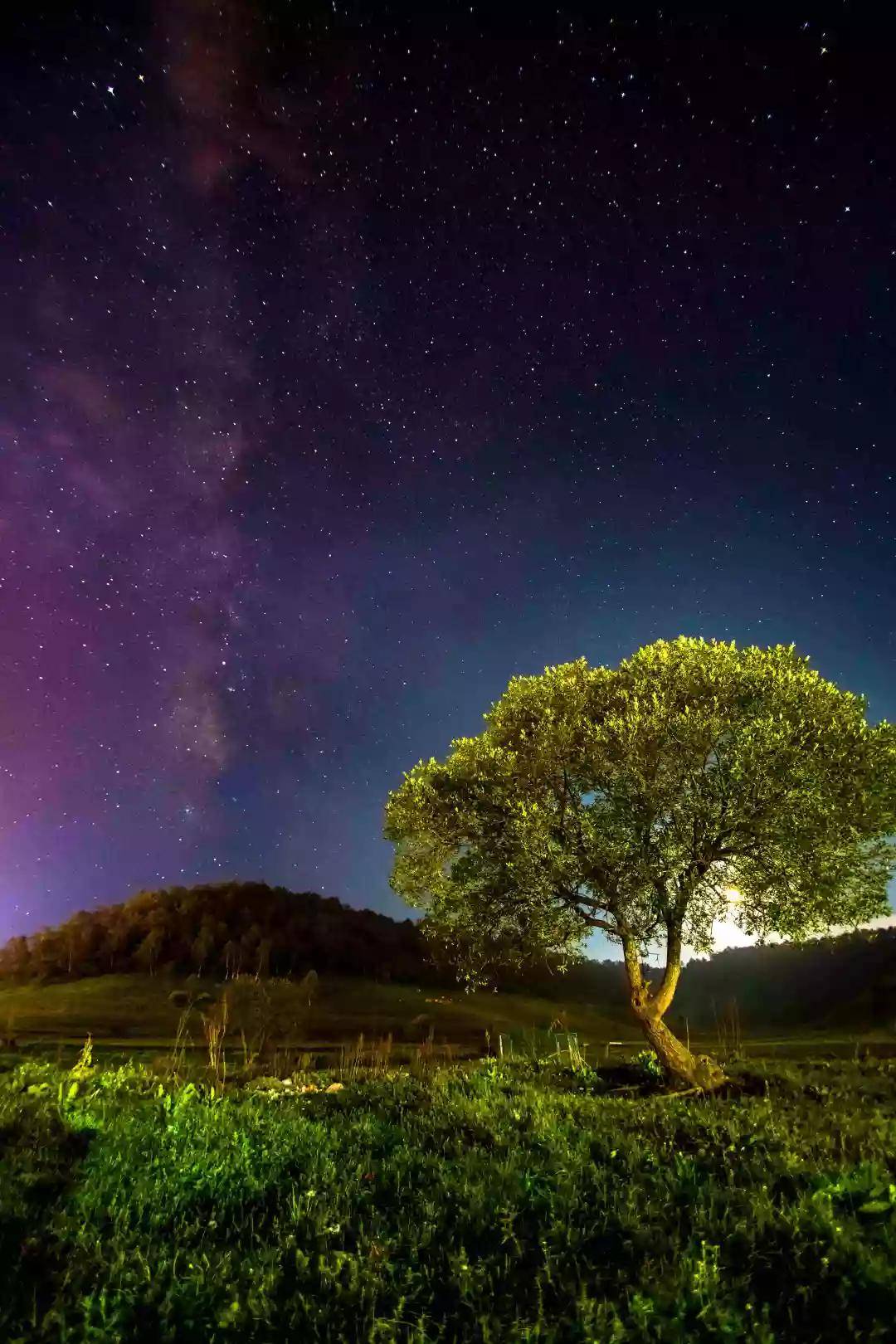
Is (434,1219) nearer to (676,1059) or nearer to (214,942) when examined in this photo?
(676,1059)

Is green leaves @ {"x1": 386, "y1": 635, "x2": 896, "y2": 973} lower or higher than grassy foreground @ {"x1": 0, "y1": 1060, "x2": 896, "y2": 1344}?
higher

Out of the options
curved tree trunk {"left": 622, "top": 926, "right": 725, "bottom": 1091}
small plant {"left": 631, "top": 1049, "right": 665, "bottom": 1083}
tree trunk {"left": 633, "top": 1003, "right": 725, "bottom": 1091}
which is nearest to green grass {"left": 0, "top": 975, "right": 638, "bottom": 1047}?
small plant {"left": 631, "top": 1049, "right": 665, "bottom": 1083}

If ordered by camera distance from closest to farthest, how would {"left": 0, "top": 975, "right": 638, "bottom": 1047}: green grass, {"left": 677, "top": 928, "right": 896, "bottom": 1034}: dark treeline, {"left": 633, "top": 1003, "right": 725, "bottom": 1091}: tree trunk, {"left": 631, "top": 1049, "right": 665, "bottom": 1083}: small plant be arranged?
{"left": 633, "top": 1003, "right": 725, "bottom": 1091}: tree trunk, {"left": 631, "top": 1049, "right": 665, "bottom": 1083}: small plant, {"left": 0, "top": 975, "right": 638, "bottom": 1047}: green grass, {"left": 677, "top": 928, "right": 896, "bottom": 1034}: dark treeline

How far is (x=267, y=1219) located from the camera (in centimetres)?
820

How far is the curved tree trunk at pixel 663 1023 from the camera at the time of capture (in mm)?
22047

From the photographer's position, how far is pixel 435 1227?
752 centimetres

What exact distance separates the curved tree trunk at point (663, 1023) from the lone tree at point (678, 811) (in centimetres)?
5

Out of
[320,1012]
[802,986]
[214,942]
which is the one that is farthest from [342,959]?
[802,986]

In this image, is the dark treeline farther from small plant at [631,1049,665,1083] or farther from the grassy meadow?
the grassy meadow

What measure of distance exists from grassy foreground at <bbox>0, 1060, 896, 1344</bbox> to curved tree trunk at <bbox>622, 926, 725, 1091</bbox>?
33.3 feet

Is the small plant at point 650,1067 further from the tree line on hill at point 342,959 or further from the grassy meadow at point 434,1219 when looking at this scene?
the tree line on hill at point 342,959

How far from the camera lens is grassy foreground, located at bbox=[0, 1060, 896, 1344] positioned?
5.98 m

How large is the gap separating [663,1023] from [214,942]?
11502 centimetres

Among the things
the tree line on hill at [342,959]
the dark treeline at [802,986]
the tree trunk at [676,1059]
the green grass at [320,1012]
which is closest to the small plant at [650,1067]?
the tree trunk at [676,1059]
